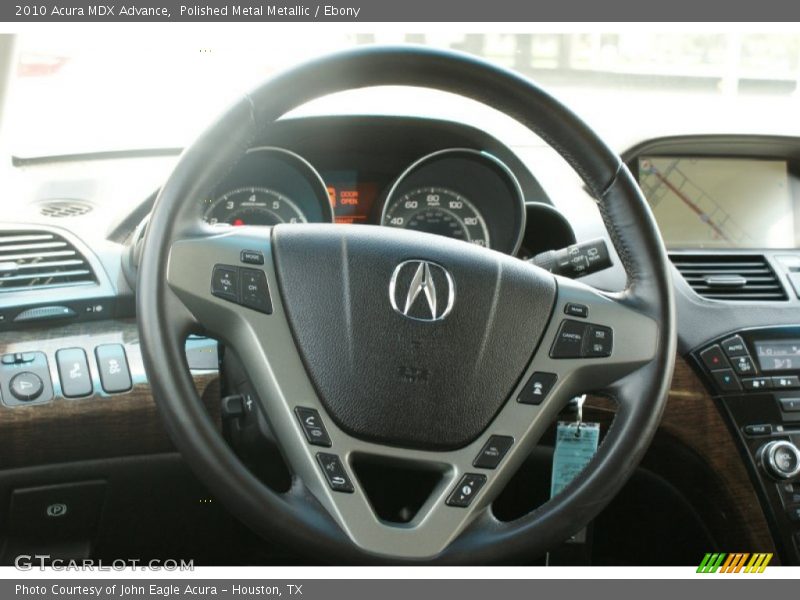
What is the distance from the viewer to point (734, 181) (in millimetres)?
2590

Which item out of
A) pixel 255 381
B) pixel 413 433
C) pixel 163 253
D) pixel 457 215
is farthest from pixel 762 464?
pixel 163 253

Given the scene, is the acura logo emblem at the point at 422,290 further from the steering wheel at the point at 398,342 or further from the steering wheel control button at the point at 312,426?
the steering wheel control button at the point at 312,426

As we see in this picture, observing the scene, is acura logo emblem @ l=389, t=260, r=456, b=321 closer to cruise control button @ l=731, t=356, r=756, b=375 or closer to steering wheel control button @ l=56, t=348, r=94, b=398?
steering wheel control button @ l=56, t=348, r=94, b=398

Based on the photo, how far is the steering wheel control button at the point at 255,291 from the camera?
4.56 ft

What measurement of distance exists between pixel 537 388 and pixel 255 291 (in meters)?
0.41

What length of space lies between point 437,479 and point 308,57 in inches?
23.1

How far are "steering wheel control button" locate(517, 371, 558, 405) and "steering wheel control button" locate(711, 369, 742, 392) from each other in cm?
68

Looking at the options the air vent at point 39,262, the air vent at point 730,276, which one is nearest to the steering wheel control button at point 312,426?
the air vent at point 39,262

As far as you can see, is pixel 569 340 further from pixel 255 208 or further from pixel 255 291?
pixel 255 208

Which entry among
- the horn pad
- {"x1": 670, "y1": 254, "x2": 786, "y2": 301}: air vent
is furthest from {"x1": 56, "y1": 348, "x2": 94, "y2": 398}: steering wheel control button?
{"x1": 670, "y1": 254, "x2": 786, "y2": 301}: air vent

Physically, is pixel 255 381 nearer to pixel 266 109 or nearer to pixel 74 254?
pixel 266 109

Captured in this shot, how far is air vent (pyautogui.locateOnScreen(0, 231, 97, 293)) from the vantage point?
1779mm

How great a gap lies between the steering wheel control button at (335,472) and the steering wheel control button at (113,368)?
0.53m

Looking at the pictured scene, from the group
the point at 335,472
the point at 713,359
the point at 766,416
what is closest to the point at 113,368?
the point at 335,472
